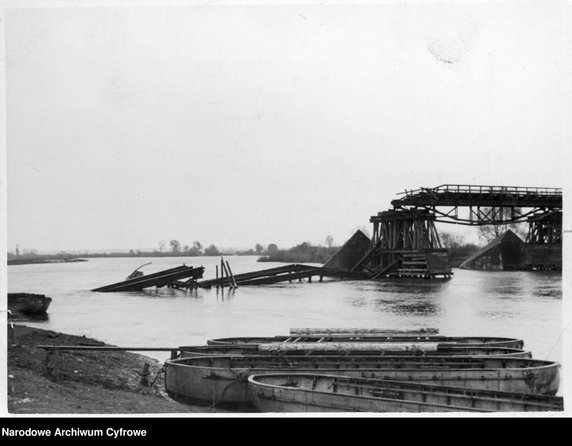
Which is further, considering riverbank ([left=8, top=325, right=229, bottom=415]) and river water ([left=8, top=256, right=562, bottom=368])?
river water ([left=8, top=256, right=562, bottom=368])

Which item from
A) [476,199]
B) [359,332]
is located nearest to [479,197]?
[476,199]

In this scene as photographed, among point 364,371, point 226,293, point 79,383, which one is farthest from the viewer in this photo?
point 226,293

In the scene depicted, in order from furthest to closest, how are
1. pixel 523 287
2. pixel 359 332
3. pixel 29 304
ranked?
pixel 523 287, pixel 29 304, pixel 359 332

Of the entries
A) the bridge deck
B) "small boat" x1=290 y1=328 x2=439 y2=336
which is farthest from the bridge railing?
"small boat" x1=290 y1=328 x2=439 y2=336

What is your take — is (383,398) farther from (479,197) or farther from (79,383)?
(479,197)

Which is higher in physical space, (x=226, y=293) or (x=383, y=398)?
(x=383, y=398)

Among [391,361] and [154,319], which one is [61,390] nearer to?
[391,361]

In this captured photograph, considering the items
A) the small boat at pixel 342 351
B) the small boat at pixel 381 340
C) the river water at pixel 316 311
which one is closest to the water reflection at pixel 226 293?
the river water at pixel 316 311

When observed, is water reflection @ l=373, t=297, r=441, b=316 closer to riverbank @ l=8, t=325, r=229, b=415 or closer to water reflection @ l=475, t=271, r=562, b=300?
water reflection @ l=475, t=271, r=562, b=300
